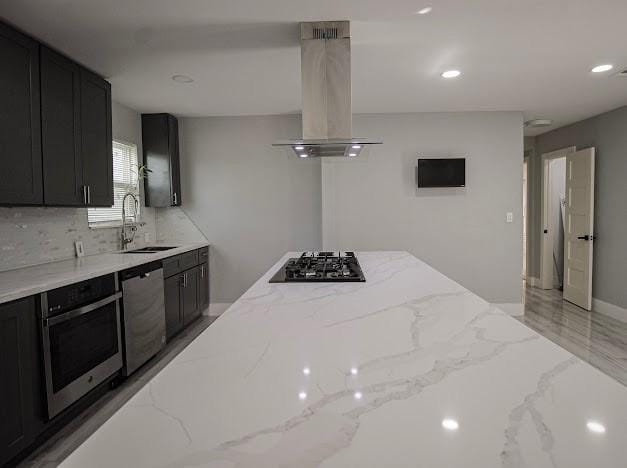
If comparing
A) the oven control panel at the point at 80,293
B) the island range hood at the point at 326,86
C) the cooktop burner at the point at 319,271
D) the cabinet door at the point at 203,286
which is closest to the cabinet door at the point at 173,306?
the cabinet door at the point at 203,286

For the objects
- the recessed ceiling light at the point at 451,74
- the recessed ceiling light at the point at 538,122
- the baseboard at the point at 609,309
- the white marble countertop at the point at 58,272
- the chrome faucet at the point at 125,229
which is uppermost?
the recessed ceiling light at the point at 451,74

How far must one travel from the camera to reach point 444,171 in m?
4.50

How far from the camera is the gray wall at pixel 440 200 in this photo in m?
4.55

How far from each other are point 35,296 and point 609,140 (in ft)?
18.8

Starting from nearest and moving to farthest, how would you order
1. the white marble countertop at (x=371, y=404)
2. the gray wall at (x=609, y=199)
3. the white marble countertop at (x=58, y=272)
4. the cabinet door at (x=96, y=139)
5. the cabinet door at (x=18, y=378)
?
the white marble countertop at (x=371, y=404) < the cabinet door at (x=18, y=378) < the white marble countertop at (x=58, y=272) < the cabinet door at (x=96, y=139) < the gray wall at (x=609, y=199)

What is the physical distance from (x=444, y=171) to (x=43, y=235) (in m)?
3.97

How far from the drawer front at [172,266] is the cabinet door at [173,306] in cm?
5

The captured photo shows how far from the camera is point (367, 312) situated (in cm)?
144

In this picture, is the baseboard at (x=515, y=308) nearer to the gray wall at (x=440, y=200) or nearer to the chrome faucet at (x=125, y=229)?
the gray wall at (x=440, y=200)

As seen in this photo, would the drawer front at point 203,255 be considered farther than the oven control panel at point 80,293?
Yes

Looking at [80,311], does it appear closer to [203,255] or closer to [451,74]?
[203,255]

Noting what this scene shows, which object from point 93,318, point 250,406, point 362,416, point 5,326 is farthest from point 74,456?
point 93,318

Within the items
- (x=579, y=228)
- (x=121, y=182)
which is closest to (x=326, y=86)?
(x=121, y=182)

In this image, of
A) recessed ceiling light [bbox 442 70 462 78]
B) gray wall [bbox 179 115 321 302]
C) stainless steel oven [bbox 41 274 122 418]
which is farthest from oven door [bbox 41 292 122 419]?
recessed ceiling light [bbox 442 70 462 78]
